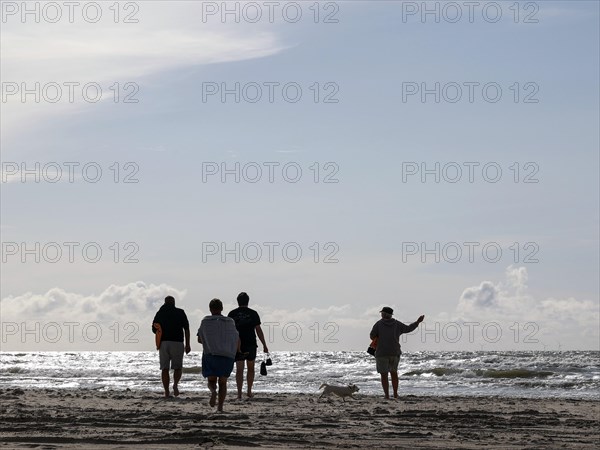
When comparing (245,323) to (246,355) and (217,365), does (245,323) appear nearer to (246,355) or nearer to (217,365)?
(246,355)

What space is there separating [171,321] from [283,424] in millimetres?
5413

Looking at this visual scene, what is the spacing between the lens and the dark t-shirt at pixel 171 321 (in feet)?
50.4

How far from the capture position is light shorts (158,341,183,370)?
1545cm

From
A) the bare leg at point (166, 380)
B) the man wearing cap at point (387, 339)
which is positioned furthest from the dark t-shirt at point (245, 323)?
the man wearing cap at point (387, 339)

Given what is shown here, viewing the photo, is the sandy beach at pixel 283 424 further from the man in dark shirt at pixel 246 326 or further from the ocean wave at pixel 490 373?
the ocean wave at pixel 490 373

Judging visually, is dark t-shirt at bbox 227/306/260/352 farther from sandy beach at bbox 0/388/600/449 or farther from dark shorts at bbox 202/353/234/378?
dark shorts at bbox 202/353/234/378

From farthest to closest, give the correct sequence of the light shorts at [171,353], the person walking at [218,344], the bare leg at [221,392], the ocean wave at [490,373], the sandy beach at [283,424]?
1. the ocean wave at [490,373]
2. the light shorts at [171,353]
3. the person walking at [218,344]
4. the bare leg at [221,392]
5. the sandy beach at [283,424]

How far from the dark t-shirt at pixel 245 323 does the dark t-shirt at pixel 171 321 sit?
4.57 feet

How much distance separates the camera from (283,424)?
10.4 m

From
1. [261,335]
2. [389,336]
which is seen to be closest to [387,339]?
[389,336]

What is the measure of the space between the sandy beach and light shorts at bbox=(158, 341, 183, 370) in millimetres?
715

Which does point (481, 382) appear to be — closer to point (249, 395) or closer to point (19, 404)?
point (249, 395)

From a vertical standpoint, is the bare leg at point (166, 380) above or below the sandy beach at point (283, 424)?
above

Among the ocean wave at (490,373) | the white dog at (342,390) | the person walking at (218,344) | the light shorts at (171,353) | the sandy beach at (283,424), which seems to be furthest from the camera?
the ocean wave at (490,373)
